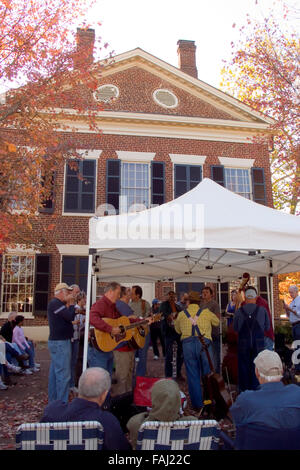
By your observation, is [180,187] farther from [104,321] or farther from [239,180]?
[104,321]

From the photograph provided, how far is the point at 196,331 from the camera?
568cm

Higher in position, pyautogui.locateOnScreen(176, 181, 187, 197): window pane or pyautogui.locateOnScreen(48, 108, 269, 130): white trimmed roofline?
pyautogui.locateOnScreen(48, 108, 269, 130): white trimmed roofline

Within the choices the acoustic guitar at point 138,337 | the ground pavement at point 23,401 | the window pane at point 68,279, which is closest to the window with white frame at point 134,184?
the window pane at point 68,279

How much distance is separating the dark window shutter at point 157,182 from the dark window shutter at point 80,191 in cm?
233

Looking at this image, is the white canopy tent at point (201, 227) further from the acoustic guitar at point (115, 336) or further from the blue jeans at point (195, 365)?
the blue jeans at point (195, 365)

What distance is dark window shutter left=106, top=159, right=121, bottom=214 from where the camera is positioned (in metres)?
15.4

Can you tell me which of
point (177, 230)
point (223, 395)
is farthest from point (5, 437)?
point (177, 230)

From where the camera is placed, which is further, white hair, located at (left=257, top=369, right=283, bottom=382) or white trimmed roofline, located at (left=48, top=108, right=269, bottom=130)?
white trimmed roofline, located at (left=48, top=108, right=269, bottom=130)

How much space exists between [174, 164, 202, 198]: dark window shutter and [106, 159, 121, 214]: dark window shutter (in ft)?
7.60

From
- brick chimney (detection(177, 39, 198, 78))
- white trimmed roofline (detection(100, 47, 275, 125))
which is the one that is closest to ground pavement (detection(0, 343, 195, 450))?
white trimmed roofline (detection(100, 47, 275, 125))

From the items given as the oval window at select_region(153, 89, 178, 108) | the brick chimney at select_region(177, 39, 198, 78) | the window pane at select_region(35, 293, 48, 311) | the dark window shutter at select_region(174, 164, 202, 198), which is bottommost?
the window pane at select_region(35, 293, 48, 311)

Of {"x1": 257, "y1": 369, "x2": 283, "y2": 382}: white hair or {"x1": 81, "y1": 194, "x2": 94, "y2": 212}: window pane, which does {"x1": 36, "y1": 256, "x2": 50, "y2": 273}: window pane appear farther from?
{"x1": 257, "y1": 369, "x2": 283, "y2": 382}: white hair

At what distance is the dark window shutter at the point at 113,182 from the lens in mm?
15406

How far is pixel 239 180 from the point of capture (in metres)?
16.8
